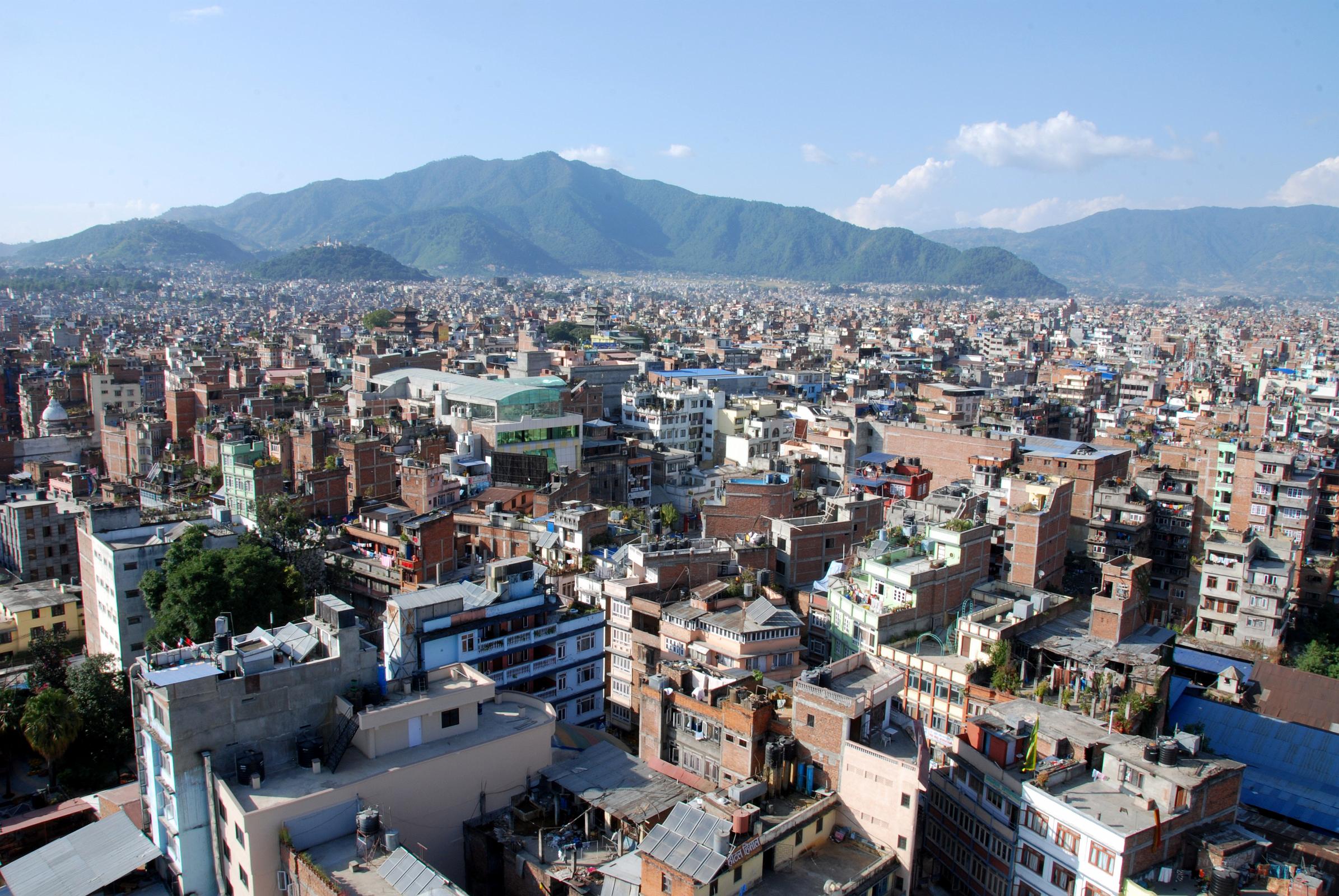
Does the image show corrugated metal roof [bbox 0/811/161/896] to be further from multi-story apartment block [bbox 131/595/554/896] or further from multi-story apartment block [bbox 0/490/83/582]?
multi-story apartment block [bbox 0/490/83/582]

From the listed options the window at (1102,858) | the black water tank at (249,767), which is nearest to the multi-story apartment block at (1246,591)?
the window at (1102,858)

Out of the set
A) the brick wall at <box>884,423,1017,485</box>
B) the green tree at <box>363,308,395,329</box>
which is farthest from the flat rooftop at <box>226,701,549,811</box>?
the green tree at <box>363,308,395,329</box>

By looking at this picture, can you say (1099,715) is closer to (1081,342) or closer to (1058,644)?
(1058,644)

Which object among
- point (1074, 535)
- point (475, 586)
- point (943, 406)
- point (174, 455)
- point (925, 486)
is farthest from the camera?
point (943, 406)

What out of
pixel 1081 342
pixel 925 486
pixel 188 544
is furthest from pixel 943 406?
pixel 1081 342

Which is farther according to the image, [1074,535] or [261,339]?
Result: [261,339]

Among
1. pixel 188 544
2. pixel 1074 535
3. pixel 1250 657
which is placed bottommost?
pixel 1250 657
